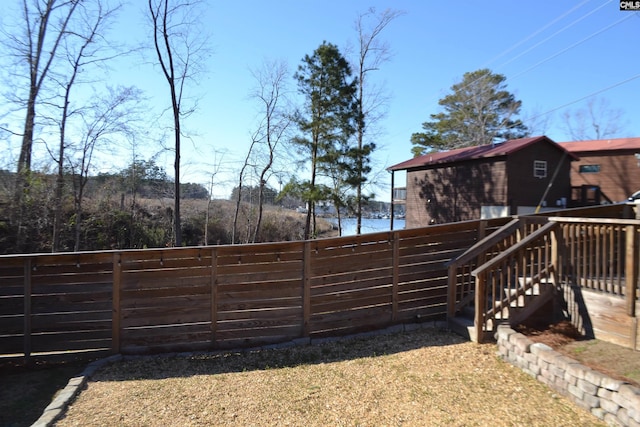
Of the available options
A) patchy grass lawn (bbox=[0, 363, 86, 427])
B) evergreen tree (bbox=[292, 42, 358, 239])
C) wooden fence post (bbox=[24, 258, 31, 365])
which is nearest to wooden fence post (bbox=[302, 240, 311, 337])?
patchy grass lawn (bbox=[0, 363, 86, 427])

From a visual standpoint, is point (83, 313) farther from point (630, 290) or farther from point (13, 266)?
point (630, 290)

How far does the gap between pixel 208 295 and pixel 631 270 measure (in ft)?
16.8

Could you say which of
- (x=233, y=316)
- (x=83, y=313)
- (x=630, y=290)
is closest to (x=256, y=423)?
(x=233, y=316)

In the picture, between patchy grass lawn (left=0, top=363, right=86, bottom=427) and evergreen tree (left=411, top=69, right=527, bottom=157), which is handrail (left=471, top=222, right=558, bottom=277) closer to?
patchy grass lawn (left=0, top=363, right=86, bottom=427)

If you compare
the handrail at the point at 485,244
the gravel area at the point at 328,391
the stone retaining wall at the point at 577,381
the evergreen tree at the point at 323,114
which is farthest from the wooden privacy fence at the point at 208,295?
the evergreen tree at the point at 323,114

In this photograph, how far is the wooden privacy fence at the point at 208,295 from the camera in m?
4.47

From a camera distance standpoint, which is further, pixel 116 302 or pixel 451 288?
pixel 451 288

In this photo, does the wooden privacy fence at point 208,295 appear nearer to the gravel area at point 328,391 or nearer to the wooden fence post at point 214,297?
the wooden fence post at point 214,297

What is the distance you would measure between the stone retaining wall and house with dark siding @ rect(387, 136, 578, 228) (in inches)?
491

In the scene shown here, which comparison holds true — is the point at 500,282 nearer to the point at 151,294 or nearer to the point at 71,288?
the point at 151,294

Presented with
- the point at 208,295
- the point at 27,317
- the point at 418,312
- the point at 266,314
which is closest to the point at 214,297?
the point at 208,295

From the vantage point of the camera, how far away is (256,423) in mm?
3107

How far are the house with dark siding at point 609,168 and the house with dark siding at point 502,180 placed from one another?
1.60 metres

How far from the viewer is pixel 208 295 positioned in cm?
482
